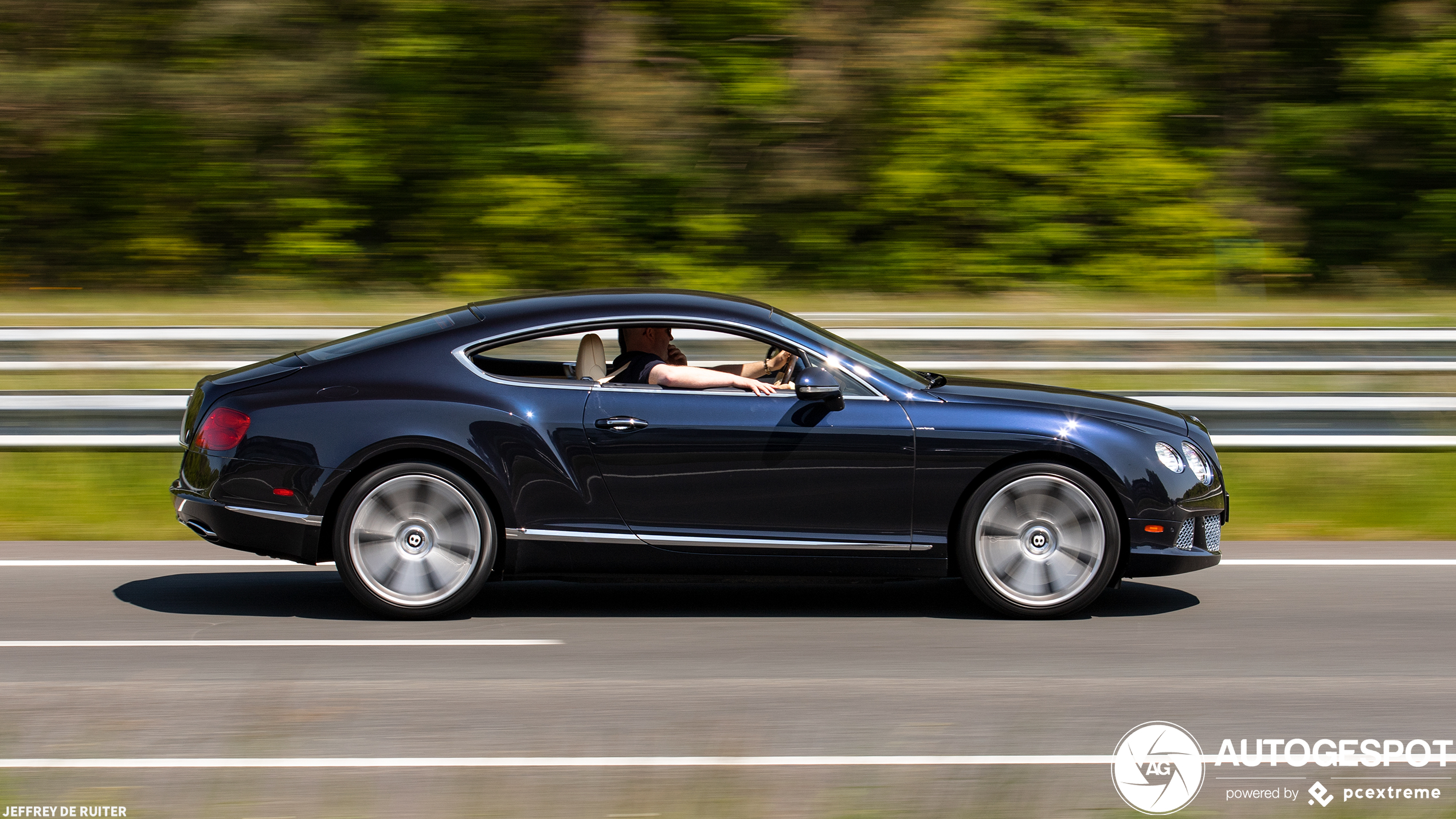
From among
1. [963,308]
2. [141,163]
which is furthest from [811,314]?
[141,163]

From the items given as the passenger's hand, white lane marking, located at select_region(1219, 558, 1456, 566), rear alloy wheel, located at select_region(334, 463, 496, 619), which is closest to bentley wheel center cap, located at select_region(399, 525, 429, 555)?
rear alloy wheel, located at select_region(334, 463, 496, 619)

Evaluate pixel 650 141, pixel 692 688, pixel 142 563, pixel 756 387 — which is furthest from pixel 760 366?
pixel 650 141

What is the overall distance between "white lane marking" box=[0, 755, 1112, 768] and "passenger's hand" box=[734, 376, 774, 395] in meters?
2.02

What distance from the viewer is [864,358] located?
6332 mm

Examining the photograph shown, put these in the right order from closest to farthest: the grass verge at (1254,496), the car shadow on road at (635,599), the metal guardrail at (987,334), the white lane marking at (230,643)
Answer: the white lane marking at (230,643)
the car shadow on road at (635,599)
the grass verge at (1254,496)
the metal guardrail at (987,334)

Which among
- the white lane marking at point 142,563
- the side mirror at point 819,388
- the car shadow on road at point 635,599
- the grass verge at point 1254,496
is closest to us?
the side mirror at point 819,388

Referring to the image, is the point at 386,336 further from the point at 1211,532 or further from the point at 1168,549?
the point at 1211,532

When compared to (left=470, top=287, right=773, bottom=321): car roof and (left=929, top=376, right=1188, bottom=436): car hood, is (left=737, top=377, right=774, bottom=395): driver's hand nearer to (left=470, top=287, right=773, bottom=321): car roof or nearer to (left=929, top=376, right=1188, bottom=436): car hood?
(left=470, top=287, right=773, bottom=321): car roof

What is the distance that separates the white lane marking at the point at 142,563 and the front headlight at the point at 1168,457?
3.96m

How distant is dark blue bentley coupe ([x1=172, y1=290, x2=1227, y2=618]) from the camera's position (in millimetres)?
6078

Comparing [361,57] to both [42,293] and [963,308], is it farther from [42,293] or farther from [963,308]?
[963,308]

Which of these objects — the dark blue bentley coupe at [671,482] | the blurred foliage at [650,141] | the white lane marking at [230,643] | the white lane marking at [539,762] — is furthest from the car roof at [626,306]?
the blurred foliage at [650,141]

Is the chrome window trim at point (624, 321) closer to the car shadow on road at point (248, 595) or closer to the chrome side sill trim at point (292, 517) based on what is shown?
the chrome side sill trim at point (292, 517)

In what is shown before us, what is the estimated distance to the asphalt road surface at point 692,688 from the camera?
4.17 meters
